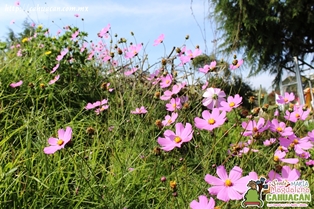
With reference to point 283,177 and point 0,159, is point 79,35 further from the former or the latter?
point 283,177

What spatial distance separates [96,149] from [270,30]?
18.5 feet

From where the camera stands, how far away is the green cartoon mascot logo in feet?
2.11

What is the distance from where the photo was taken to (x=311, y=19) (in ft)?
19.2

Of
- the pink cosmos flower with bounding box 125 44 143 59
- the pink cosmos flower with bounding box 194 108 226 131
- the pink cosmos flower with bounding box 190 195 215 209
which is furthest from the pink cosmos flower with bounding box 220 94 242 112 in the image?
the pink cosmos flower with bounding box 125 44 143 59

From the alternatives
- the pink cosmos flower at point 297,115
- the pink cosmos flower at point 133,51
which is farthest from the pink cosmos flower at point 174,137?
the pink cosmos flower at point 133,51

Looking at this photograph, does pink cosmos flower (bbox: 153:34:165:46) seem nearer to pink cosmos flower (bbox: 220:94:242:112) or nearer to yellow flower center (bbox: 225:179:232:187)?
pink cosmos flower (bbox: 220:94:242:112)

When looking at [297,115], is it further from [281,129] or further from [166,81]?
[166,81]

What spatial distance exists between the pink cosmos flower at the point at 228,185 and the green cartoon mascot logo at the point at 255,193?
0.02 m

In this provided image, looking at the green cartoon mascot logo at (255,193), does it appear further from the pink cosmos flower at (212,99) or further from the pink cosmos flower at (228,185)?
the pink cosmos flower at (212,99)

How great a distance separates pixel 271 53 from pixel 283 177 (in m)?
6.23

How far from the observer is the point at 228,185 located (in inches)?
24.7

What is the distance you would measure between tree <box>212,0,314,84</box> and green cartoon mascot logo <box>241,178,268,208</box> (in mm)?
5357

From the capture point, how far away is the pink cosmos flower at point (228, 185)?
0.60 m

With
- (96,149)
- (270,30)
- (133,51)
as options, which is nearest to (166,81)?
(133,51)
